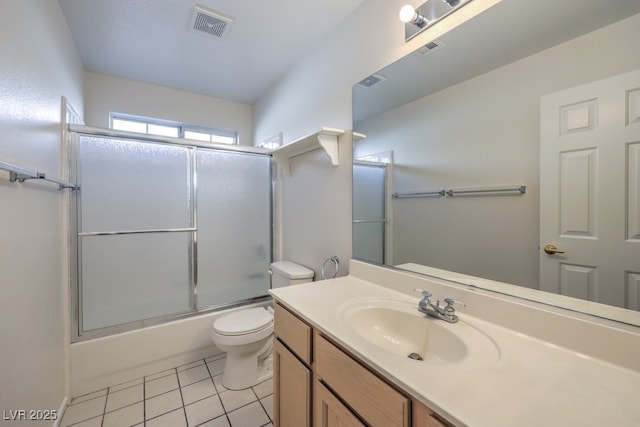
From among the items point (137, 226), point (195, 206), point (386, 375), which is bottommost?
point (386, 375)

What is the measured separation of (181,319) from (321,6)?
8.17 feet

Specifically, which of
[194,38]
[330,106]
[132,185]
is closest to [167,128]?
[132,185]

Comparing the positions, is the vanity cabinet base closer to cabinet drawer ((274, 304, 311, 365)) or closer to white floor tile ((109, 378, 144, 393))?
cabinet drawer ((274, 304, 311, 365))

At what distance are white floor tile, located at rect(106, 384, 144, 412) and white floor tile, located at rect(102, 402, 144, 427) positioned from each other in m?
0.05

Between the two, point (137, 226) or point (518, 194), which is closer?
point (518, 194)

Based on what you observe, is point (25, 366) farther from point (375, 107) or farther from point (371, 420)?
point (375, 107)

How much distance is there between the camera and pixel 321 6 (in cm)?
163

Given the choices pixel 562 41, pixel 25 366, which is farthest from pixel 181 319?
pixel 562 41

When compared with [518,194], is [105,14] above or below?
above

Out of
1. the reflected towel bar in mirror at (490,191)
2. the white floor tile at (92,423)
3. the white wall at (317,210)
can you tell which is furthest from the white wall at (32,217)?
the reflected towel bar in mirror at (490,191)

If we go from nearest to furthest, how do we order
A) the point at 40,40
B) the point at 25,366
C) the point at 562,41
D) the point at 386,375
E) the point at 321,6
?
1. the point at 386,375
2. the point at 562,41
3. the point at 25,366
4. the point at 40,40
5. the point at 321,6

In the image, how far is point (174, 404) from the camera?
1.63 meters

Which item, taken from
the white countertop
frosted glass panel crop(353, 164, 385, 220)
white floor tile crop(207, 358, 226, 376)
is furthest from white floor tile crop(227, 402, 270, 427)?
frosted glass panel crop(353, 164, 385, 220)

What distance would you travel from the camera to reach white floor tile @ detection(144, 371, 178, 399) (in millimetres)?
1748
